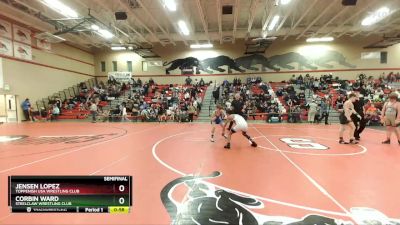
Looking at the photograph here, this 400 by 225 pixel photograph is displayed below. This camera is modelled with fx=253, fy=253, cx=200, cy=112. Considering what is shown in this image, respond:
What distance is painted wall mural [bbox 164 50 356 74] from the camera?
83.4 ft

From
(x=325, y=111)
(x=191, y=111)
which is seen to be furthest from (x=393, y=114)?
(x=191, y=111)

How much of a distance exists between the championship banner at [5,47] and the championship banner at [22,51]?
451 mm

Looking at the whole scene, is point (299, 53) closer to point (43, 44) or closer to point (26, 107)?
point (43, 44)

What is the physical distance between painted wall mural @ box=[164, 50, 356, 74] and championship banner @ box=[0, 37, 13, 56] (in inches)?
543

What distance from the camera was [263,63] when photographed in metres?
26.4

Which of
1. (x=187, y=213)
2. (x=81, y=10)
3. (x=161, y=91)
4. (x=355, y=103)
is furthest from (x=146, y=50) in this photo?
(x=187, y=213)

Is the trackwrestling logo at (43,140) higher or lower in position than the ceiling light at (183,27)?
lower

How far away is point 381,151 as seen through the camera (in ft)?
20.8

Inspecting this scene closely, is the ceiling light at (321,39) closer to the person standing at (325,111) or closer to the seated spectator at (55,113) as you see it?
the person standing at (325,111)

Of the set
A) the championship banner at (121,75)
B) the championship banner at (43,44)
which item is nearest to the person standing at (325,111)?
Answer: the championship banner at (121,75)

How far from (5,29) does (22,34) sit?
1665 millimetres

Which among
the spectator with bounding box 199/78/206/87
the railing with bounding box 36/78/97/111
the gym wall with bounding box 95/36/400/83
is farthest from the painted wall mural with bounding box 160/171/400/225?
the gym wall with bounding box 95/36/400/83

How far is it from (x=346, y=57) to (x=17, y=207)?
28920mm

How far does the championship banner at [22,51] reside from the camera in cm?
1820
